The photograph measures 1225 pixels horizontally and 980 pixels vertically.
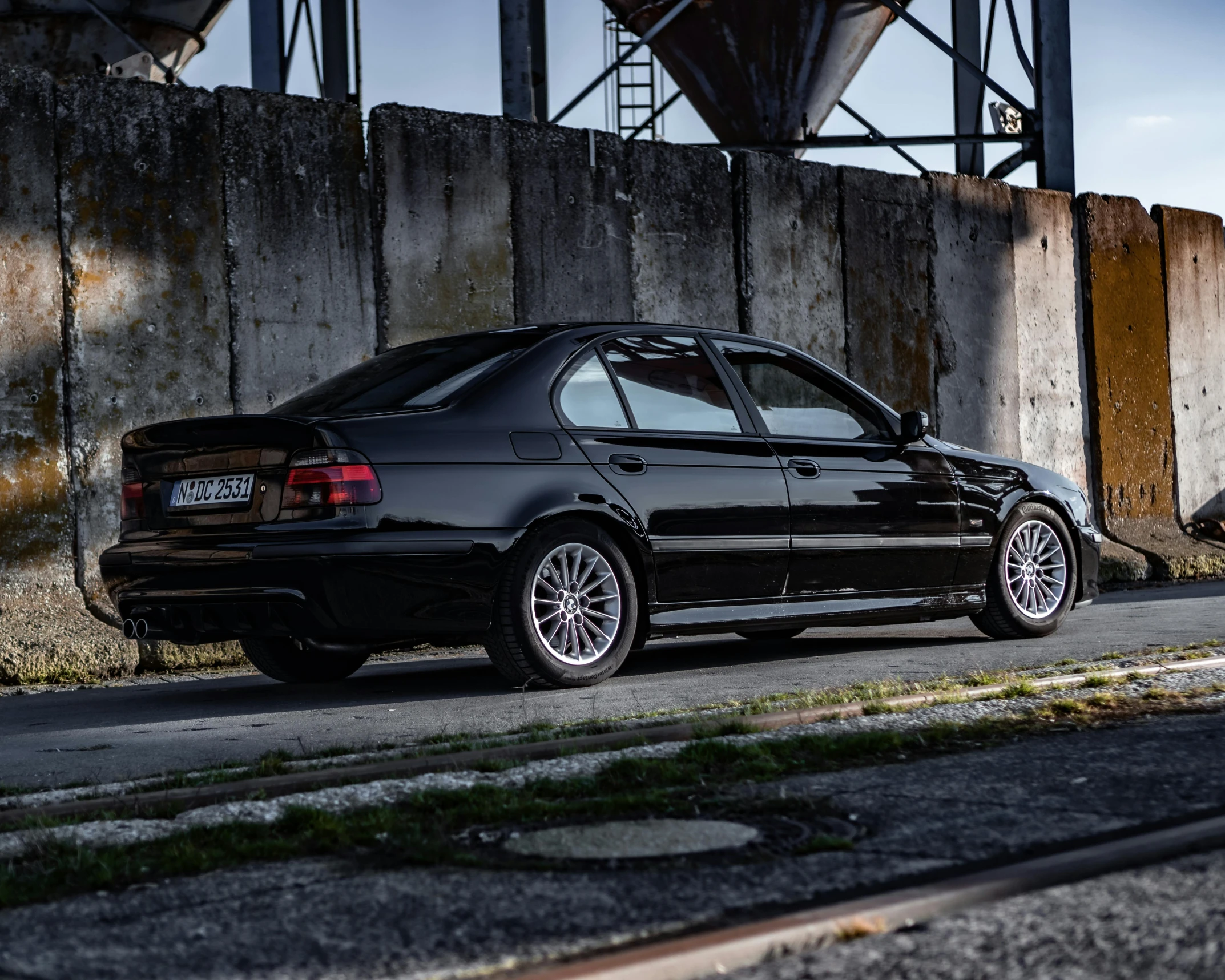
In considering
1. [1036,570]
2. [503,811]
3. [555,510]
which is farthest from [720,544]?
[503,811]

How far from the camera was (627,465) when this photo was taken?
5.84 m

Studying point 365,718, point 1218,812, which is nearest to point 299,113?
point 365,718

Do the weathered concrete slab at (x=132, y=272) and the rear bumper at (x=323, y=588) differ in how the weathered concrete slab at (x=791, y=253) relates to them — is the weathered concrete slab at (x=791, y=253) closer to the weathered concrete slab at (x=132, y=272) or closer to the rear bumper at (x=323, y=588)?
the weathered concrete slab at (x=132, y=272)

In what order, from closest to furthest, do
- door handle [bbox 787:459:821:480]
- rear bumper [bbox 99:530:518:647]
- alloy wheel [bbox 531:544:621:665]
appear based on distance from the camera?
rear bumper [bbox 99:530:518:647], alloy wheel [bbox 531:544:621:665], door handle [bbox 787:459:821:480]

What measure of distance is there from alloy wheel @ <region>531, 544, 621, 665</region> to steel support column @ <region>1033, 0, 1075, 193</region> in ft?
25.6

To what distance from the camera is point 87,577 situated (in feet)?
24.5

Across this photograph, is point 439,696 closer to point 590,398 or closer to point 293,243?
point 590,398

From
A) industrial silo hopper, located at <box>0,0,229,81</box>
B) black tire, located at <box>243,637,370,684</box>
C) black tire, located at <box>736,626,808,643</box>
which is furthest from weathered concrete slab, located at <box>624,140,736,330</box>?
industrial silo hopper, located at <box>0,0,229,81</box>

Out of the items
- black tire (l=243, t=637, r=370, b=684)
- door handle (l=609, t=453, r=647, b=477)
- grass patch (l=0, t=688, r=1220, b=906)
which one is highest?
door handle (l=609, t=453, r=647, b=477)

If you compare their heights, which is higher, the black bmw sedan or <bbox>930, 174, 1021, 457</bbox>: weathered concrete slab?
<bbox>930, 174, 1021, 457</bbox>: weathered concrete slab

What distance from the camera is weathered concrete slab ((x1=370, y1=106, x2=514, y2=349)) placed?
→ 8703 millimetres

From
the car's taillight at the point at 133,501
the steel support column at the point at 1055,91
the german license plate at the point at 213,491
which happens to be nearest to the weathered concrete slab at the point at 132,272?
the car's taillight at the point at 133,501

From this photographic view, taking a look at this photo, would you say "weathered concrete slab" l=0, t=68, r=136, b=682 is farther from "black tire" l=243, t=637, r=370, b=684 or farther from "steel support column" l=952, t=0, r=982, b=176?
"steel support column" l=952, t=0, r=982, b=176

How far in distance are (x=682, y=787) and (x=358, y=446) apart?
226cm
